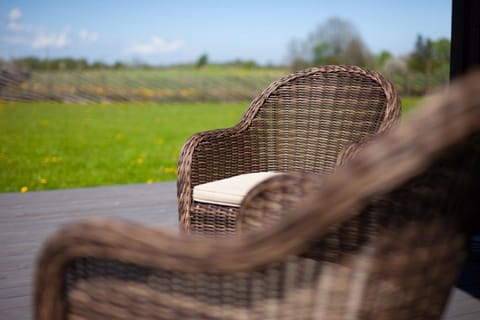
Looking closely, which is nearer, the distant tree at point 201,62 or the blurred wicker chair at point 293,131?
the blurred wicker chair at point 293,131

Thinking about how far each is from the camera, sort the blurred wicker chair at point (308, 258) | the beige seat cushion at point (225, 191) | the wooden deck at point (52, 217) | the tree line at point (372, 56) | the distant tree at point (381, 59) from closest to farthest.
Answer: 1. the blurred wicker chair at point (308, 258)
2. the beige seat cushion at point (225, 191)
3. the wooden deck at point (52, 217)
4. the tree line at point (372, 56)
5. the distant tree at point (381, 59)

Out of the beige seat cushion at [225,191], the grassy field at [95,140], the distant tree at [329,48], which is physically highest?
the distant tree at [329,48]

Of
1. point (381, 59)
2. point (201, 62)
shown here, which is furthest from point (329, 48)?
point (201, 62)

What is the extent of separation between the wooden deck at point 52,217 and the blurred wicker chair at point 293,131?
2.26 ft

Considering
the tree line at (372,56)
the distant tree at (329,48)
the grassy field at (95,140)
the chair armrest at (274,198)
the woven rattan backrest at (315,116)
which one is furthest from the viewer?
the distant tree at (329,48)

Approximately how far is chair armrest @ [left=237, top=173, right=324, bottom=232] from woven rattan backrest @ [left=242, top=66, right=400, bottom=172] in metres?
1.06

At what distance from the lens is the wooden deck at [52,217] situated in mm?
2096

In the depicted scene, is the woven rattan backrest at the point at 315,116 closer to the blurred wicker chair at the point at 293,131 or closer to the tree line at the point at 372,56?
the blurred wicker chair at the point at 293,131

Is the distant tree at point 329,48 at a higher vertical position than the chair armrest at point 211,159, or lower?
higher

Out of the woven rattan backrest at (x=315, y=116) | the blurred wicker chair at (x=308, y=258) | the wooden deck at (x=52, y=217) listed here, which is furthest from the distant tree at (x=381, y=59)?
the blurred wicker chair at (x=308, y=258)

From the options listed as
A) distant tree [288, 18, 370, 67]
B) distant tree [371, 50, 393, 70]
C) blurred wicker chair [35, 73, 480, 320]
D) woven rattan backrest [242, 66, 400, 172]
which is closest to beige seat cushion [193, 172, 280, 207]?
woven rattan backrest [242, 66, 400, 172]

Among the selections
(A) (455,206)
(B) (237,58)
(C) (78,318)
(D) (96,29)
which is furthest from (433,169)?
(D) (96,29)

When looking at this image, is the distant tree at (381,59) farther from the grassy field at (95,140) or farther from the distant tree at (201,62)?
the distant tree at (201,62)

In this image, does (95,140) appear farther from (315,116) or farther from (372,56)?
(372,56)
